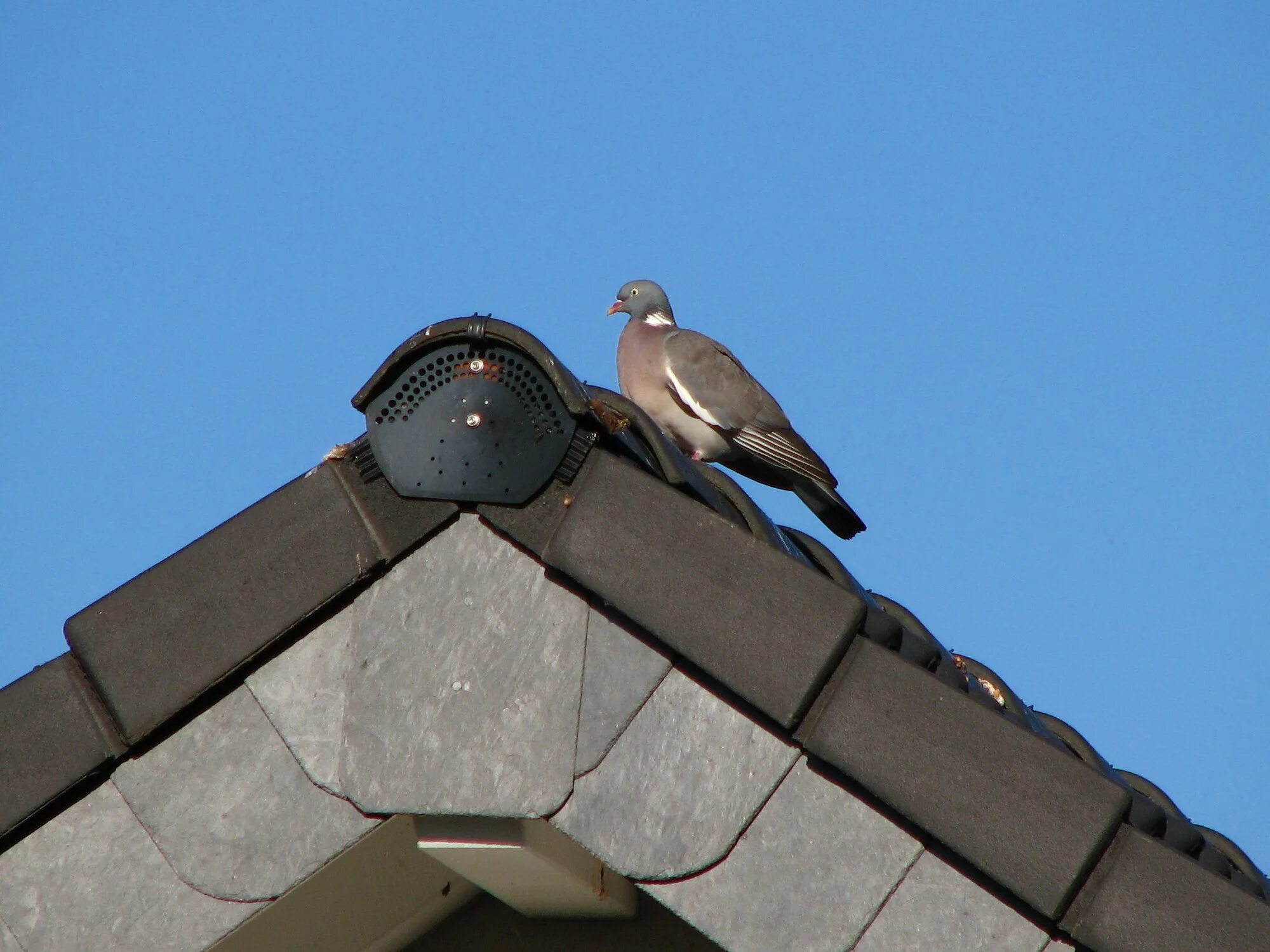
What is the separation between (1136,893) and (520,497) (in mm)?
1041

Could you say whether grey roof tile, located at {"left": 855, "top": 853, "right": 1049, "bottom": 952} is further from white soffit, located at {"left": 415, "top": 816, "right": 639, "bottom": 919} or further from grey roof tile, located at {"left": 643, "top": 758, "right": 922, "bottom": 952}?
white soffit, located at {"left": 415, "top": 816, "right": 639, "bottom": 919}

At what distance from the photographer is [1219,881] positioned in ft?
6.56

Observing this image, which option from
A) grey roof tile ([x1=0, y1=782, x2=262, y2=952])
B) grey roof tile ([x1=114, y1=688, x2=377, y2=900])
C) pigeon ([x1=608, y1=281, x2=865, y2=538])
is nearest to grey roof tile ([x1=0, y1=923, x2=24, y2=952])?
grey roof tile ([x1=0, y1=782, x2=262, y2=952])

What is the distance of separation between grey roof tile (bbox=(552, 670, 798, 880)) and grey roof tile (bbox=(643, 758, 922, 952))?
0.09 ft

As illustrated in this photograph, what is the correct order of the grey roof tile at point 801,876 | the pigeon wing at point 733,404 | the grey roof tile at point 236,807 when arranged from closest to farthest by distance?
1. the grey roof tile at point 801,876
2. the grey roof tile at point 236,807
3. the pigeon wing at point 733,404

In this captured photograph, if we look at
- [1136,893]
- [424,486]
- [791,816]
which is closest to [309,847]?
[424,486]

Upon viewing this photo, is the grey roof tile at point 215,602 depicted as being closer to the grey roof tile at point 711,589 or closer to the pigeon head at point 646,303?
the grey roof tile at point 711,589

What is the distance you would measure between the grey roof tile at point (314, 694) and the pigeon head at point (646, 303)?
5068 millimetres

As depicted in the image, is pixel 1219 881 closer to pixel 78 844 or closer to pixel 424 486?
pixel 424 486

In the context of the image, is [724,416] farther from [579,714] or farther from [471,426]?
[579,714]

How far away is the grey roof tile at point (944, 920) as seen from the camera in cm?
205

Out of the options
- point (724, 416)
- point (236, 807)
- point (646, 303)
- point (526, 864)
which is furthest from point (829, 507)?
point (236, 807)

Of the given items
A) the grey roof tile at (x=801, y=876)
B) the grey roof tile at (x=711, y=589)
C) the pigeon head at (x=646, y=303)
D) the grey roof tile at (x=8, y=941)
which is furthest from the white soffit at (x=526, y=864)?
the pigeon head at (x=646, y=303)

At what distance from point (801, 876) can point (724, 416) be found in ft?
13.3
